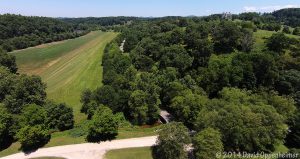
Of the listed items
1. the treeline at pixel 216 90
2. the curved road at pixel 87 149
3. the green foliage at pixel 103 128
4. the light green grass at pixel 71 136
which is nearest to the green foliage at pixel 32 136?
the light green grass at pixel 71 136

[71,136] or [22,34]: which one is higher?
[22,34]

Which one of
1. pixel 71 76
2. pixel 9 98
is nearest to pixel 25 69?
pixel 71 76

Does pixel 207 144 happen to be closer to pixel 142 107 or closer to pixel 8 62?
pixel 142 107

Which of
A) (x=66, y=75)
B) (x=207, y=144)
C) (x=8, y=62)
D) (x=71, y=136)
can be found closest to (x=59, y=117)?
(x=71, y=136)

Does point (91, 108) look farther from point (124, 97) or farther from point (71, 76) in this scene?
point (71, 76)

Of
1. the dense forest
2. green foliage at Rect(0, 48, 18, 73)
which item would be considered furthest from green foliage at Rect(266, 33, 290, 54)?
green foliage at Rect(0, 48, 18, 73)
